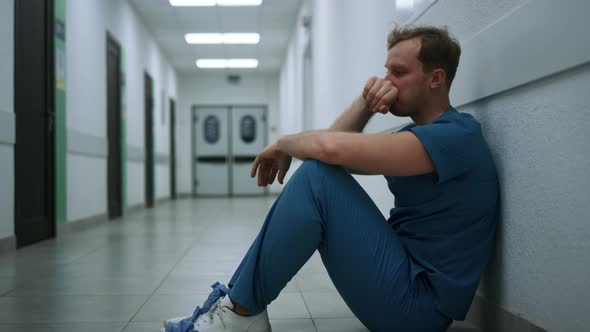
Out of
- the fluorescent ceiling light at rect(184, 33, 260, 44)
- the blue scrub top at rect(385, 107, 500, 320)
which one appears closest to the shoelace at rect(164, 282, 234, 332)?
the blue scrub top at rect(385, 107, 500, 320)

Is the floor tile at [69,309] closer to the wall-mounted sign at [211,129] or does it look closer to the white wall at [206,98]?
the white wall at [206,98]

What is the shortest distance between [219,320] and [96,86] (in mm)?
5276

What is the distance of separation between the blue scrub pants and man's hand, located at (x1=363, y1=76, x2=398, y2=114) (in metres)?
0.27

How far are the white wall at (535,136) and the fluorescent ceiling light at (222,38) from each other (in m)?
7.96

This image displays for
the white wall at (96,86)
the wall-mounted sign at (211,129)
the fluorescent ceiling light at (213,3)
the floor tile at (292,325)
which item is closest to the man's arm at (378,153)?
the floor tile at (292,325)

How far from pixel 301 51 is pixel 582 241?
24.1 ft

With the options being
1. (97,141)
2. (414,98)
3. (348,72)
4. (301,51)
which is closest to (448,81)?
(414,98)

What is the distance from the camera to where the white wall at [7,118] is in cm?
379

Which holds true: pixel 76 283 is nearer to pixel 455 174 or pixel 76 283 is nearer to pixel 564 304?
pixel 455 174

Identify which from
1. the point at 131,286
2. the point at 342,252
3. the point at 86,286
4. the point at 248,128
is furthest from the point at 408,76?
the point at 248,128

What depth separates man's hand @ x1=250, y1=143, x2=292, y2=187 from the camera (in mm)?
1845

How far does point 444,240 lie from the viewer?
1.53 m

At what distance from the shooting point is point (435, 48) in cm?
163

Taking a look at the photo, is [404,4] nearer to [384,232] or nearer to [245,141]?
[384,232]
